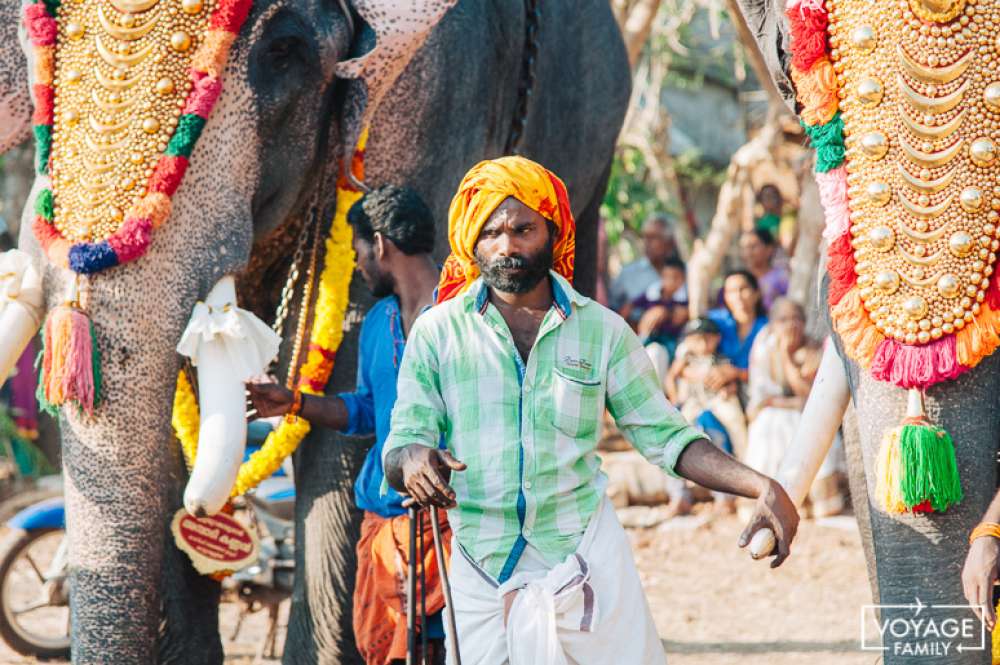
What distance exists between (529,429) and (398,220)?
3.19ft

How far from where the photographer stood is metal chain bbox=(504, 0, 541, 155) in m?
5.30

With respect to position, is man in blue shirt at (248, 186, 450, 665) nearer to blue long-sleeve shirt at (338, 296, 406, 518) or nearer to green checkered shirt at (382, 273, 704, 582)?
blue long-sleeve shirt at (338, 296, 406, 518)

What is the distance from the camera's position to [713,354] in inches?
→ 331

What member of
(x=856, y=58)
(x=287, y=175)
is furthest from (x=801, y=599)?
(x=856, y=58)

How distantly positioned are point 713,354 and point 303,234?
4.20 m

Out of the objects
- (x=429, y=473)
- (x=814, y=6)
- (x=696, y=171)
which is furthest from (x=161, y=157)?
(x=696, y=171)

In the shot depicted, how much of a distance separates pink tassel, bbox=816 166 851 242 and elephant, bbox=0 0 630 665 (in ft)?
4.66

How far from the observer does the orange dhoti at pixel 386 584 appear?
378 cm

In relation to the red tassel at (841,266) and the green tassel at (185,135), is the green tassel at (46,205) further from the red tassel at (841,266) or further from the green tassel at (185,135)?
the red tassel at (841,266)

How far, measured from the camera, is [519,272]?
10.4ft

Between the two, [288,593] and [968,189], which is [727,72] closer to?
[288,593]

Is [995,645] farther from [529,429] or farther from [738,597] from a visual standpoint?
[738,597]

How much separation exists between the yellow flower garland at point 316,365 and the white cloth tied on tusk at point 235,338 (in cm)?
49

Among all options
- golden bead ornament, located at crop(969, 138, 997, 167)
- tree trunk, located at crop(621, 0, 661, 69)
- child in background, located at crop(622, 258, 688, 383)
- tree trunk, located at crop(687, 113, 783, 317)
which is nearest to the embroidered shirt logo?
golden bead ornament, located at crop(969, 138, 997, 167)
